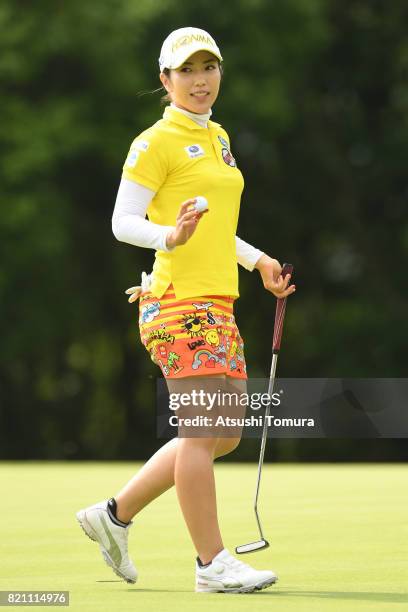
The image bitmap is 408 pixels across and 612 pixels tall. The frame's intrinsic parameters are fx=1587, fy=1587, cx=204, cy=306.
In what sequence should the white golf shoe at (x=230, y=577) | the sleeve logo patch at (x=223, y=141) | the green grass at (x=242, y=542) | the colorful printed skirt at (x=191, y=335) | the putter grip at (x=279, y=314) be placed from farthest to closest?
the putter grip at (x=279, y=314), the sleeve logo patch at (x=223, y=141), the colorful printed skirt at (x=191, y=335), the white golf shoe at (x=230, y=577), the green grass at (x=242, y=542)

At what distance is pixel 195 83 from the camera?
5508mm

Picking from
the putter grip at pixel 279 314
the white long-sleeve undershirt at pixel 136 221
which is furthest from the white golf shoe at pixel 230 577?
the white long-sleeve undershirt at pixel 136 221

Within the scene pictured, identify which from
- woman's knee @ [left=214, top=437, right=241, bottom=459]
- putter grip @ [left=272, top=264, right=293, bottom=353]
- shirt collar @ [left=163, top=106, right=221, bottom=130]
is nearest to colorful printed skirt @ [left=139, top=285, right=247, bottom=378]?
woman's knee @ [left=214, top=437, right=241, bottom=459]

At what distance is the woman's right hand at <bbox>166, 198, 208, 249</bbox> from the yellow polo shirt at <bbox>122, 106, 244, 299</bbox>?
0.24 meters

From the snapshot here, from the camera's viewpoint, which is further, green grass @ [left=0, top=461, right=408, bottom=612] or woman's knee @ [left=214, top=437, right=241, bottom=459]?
woman's knee @ [left=214, top=437, right=241, bottom=459]

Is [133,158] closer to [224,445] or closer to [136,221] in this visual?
[136,221]

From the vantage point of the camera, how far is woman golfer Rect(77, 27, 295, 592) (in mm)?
5285

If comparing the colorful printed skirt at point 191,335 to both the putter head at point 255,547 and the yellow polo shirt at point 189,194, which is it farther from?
the putter head at point 255,547

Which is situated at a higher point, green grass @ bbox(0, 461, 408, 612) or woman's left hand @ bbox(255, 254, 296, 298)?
woman's left hand @ bbox(255, 254, 296, 298)

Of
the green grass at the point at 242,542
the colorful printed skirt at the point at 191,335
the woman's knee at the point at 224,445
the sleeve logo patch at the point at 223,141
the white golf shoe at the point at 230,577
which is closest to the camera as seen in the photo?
the green grass at the point at 242,542

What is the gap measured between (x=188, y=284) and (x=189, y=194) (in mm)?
307

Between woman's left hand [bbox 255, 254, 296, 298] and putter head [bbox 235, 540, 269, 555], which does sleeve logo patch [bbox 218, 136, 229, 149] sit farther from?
putter head [bbox 235, 540, 269, 555]

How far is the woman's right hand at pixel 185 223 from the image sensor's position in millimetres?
5098

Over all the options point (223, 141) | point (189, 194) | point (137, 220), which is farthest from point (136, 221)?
point (223, 141)
